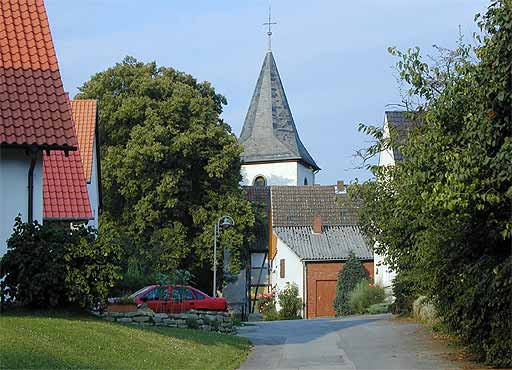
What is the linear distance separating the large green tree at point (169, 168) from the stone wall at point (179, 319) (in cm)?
2050

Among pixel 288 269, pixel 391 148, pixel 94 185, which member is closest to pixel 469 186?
pixel 391 148

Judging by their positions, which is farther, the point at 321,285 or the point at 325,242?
the point at 325,242

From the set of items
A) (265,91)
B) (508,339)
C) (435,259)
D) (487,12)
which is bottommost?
(508,339)

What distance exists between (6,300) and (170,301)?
437 inches

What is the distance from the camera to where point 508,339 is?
1491cm

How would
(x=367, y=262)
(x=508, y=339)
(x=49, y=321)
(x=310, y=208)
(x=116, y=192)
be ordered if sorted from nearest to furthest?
(x=508, y=339) → (x=49, y=321) → (x=116, y=192) → (x=367, y=262) → (x=310, y=208)

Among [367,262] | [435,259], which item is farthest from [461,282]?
[367,262]

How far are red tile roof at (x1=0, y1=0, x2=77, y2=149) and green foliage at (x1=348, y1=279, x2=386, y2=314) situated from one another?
25969mm

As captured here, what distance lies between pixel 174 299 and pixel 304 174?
5455cm

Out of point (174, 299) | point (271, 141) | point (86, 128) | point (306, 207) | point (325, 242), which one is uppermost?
point (271, 141)

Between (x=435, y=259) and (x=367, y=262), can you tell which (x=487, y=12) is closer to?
(x=435, y=259)

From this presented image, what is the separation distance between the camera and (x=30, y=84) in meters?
18.4

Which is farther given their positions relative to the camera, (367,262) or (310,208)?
(310,208)

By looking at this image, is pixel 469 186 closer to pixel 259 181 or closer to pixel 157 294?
pixel 157 294
